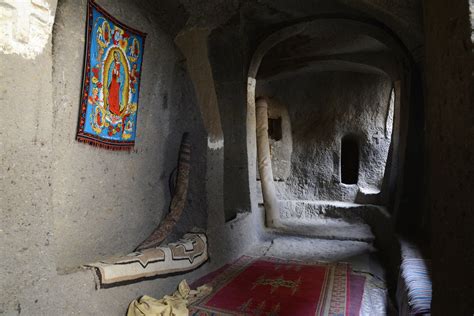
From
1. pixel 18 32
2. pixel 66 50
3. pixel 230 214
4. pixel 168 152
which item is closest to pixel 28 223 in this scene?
Answer: pixel 18 32

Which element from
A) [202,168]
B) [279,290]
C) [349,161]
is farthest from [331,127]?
[279,290]

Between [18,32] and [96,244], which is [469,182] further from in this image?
[96,244]

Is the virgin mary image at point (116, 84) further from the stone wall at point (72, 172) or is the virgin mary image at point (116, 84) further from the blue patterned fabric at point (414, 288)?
the blue patterned fabric at point (414, 288)

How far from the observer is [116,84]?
9.71 feet

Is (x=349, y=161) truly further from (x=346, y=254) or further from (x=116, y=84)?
(x=116, y=84)

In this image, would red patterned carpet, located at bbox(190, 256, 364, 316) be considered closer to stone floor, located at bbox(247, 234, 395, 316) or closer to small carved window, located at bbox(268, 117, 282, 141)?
stone floor, located at bbox(247, 234, 395, 316)

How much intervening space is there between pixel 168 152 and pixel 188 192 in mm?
513

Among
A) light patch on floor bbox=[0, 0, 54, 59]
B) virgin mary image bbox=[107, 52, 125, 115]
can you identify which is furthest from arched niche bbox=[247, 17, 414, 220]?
light patch on floor bbox=[0, 0, 54, 59]

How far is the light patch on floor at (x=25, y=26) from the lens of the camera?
1.83m

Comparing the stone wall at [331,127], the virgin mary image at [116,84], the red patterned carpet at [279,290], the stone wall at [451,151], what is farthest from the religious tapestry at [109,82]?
the stone wall at [331,127]

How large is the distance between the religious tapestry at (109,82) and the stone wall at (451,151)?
2254mm

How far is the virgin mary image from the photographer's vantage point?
290 cm

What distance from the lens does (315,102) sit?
8820 mm

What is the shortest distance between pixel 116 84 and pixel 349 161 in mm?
7562
